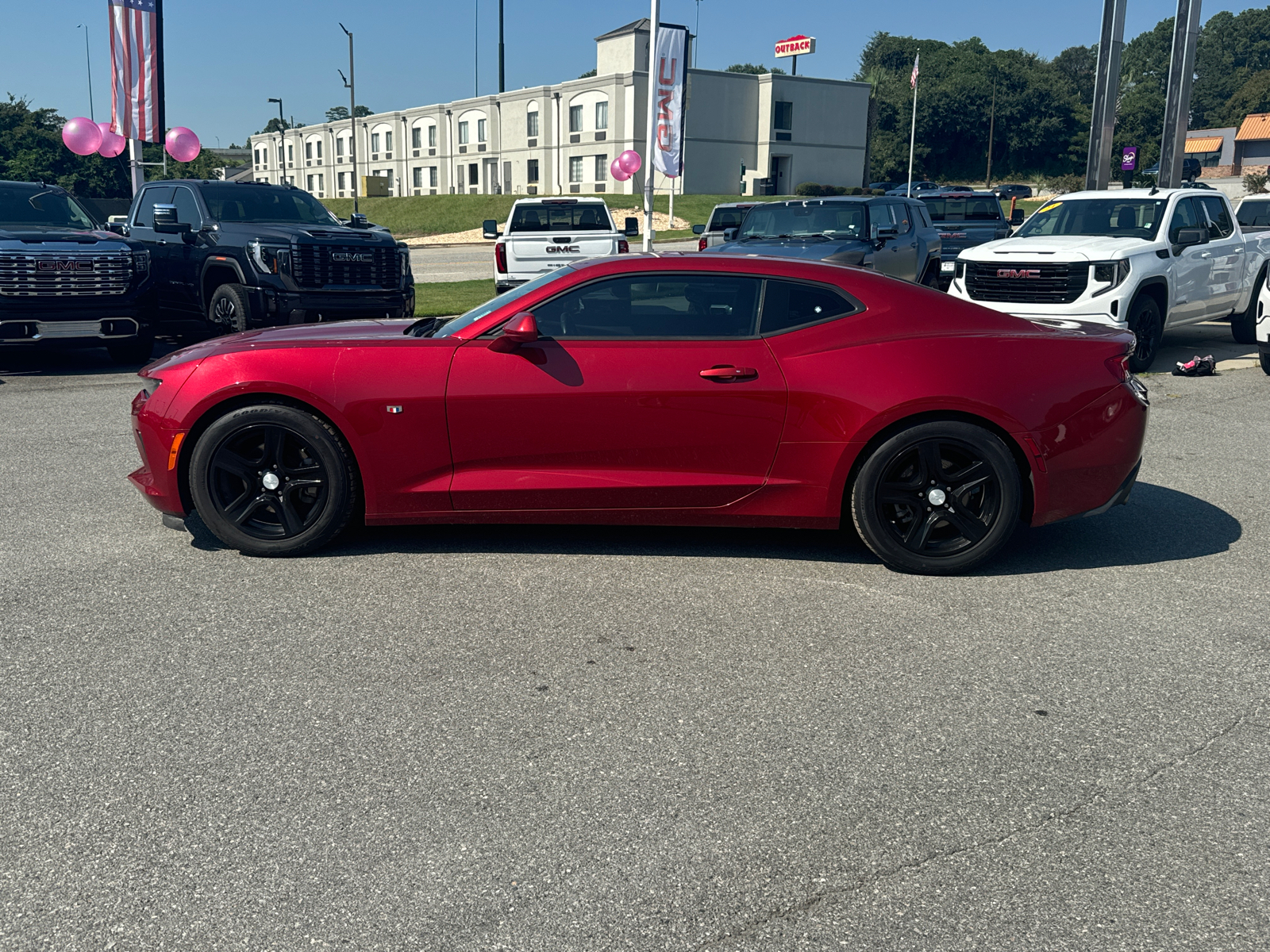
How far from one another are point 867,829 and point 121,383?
34.3 ft

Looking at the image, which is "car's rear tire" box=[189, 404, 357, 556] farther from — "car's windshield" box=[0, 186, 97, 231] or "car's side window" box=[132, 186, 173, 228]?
"car's side window" box=[132, 186, 173, 228]

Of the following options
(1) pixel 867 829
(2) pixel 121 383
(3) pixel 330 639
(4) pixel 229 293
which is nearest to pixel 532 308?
→ (3) pixel 330 639

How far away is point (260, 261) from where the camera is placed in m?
12.4

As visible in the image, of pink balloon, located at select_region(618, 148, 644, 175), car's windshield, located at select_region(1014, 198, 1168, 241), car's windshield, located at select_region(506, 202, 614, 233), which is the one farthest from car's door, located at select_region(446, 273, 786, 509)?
pink balloon, located at select_region(618, 148, 644, 175)

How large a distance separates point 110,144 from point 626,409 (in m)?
26.6

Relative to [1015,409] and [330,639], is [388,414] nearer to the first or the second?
[330,639]

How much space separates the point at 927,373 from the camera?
5.20 metres

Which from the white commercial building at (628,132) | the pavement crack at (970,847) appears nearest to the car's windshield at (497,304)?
the pavement crack at (970,847)

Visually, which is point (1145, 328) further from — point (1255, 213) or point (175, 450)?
point (1255, 213)

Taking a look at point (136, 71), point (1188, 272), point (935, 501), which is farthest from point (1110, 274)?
point (136, 71)

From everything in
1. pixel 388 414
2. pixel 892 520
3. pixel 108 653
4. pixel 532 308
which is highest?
pixel 532 308

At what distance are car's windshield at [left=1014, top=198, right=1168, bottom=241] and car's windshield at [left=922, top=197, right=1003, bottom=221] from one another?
12623 mm

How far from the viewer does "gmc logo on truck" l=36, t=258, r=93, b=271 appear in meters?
11.3

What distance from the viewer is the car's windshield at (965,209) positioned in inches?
1022
